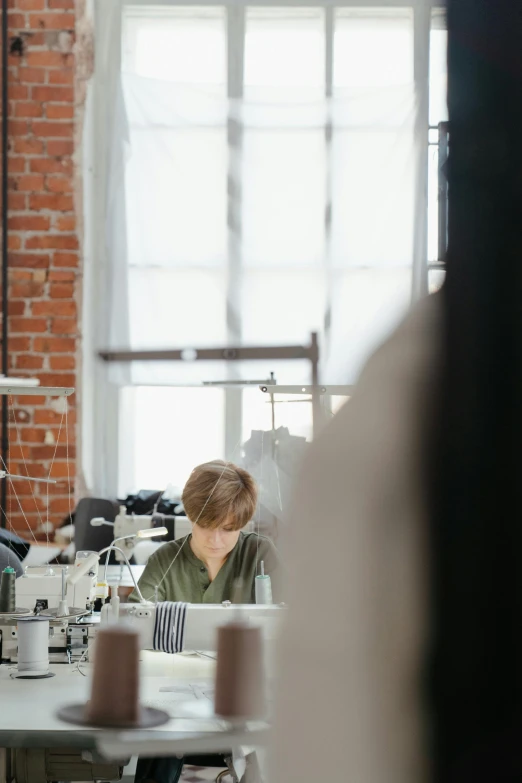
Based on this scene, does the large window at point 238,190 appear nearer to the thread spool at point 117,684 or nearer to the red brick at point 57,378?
the red brick at point 57,378

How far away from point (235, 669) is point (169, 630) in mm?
1322

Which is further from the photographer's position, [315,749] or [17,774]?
[17,774]

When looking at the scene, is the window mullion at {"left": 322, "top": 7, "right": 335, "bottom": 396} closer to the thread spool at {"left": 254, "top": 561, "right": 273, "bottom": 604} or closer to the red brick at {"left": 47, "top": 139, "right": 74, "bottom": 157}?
the red brick at {"left": 47, "top": 139, "right": 74, "bottom": 157}

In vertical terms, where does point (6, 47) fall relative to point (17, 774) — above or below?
above

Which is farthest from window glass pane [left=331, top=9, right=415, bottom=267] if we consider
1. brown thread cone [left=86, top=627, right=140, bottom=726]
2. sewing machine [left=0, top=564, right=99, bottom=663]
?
brown thread cone [left=86, top=627, right=140, bottom=726]

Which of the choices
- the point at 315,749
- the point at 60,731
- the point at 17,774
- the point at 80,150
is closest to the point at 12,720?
the point at 60,731

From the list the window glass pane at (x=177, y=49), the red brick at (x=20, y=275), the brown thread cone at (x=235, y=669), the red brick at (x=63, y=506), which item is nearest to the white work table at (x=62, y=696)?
the brown thread cone at (x=235, y=669)

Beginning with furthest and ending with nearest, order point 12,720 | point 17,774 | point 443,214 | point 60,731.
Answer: point 17,774, point 12,720, point 60,731, point 443,214

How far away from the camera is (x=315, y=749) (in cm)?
23

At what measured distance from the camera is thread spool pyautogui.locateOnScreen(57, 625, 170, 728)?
0.46m

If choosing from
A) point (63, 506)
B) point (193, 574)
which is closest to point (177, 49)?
point (63, 506)

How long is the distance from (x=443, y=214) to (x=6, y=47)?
10.7 ft

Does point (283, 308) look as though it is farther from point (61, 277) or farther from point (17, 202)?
point (17, 202)

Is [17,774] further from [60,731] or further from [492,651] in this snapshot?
[492,651]
